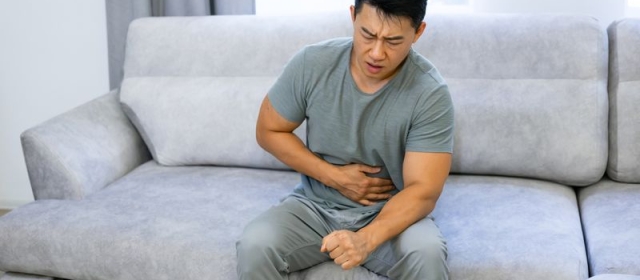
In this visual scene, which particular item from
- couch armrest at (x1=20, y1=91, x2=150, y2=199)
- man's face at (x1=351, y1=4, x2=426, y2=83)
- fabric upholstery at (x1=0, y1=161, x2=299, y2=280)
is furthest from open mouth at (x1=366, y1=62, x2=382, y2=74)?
couch armrest at (x1=20, y1=91, x2=150, y2=199)

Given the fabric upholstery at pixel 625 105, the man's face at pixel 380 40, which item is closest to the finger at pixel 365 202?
the man's face at pixel 380 40

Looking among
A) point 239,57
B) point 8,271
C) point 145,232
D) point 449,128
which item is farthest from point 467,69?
point 8,271

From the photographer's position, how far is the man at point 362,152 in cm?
180

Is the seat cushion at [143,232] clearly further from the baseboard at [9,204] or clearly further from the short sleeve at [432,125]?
the baseboard at [9,204]

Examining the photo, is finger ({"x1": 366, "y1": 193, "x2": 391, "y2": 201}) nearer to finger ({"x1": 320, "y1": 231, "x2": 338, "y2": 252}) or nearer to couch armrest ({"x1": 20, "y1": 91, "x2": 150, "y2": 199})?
finger ({"x1": 320, "y1": 231, "x2": 338, "y2": 252})

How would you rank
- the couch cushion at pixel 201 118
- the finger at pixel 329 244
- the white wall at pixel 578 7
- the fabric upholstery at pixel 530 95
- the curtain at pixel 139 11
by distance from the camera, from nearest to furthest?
1. the finger at pixel 329 244
2. the fabric upholstery at pixel 530 95
3. the couch cushion at pixel 201 118
4. the white wall at pixel 578 7
5. the curtain at pixel 139 11

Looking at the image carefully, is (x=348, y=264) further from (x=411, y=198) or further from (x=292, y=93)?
(x=292, y=93)

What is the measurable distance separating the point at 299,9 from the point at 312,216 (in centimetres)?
128

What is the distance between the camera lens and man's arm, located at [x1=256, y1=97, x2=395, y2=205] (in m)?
2.00

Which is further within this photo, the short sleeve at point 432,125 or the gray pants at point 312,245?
the short sleeve at point 432,125

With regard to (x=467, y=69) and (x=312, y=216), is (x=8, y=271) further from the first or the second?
(x=467, y=69)

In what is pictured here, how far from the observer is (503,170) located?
238 cm

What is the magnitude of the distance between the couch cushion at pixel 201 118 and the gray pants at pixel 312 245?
54 cm

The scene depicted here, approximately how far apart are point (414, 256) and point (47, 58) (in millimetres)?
2019
